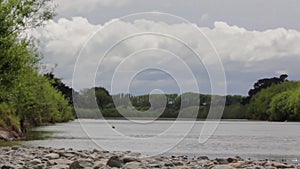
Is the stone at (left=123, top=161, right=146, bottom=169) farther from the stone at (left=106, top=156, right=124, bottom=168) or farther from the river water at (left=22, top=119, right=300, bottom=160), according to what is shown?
the river water at (left=22, top=119, right=300, bottom=160)

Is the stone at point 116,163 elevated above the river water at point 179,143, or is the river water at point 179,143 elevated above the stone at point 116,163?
the river water at point 179,143

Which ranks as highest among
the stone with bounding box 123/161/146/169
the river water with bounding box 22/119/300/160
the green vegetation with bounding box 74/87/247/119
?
the green vegetation with bounding box 74/87/247/119

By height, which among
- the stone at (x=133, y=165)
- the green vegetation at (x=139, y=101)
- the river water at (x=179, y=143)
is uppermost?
the green vegetation at (x=139, y=101)

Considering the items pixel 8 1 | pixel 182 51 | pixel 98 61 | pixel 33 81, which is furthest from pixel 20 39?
pixel 33 81

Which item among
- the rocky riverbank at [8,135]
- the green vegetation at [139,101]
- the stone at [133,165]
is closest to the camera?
the stone at [133,165]

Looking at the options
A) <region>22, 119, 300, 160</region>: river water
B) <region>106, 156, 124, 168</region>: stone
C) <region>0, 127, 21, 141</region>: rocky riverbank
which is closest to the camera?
<region>106, 156, 124, 168</region>: stone

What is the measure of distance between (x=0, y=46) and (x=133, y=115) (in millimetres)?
9535

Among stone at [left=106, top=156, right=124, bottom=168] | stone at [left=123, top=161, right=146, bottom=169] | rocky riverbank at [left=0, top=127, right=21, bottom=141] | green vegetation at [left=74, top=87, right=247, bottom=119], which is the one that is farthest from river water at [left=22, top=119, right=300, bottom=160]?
stone at [left=123, top=161, right=146, bottom=169]

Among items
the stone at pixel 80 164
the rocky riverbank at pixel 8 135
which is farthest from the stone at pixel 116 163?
the rocky riverbank at pixel 8 135

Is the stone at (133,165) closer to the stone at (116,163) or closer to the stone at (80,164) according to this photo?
the stone at (116,163)

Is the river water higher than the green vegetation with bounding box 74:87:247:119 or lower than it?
lower

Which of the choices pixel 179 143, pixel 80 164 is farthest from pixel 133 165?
pixel 179 143

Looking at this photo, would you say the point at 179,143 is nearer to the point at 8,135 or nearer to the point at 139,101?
the point at 8,135

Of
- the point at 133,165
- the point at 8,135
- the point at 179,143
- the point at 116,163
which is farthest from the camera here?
the point at 8,135
